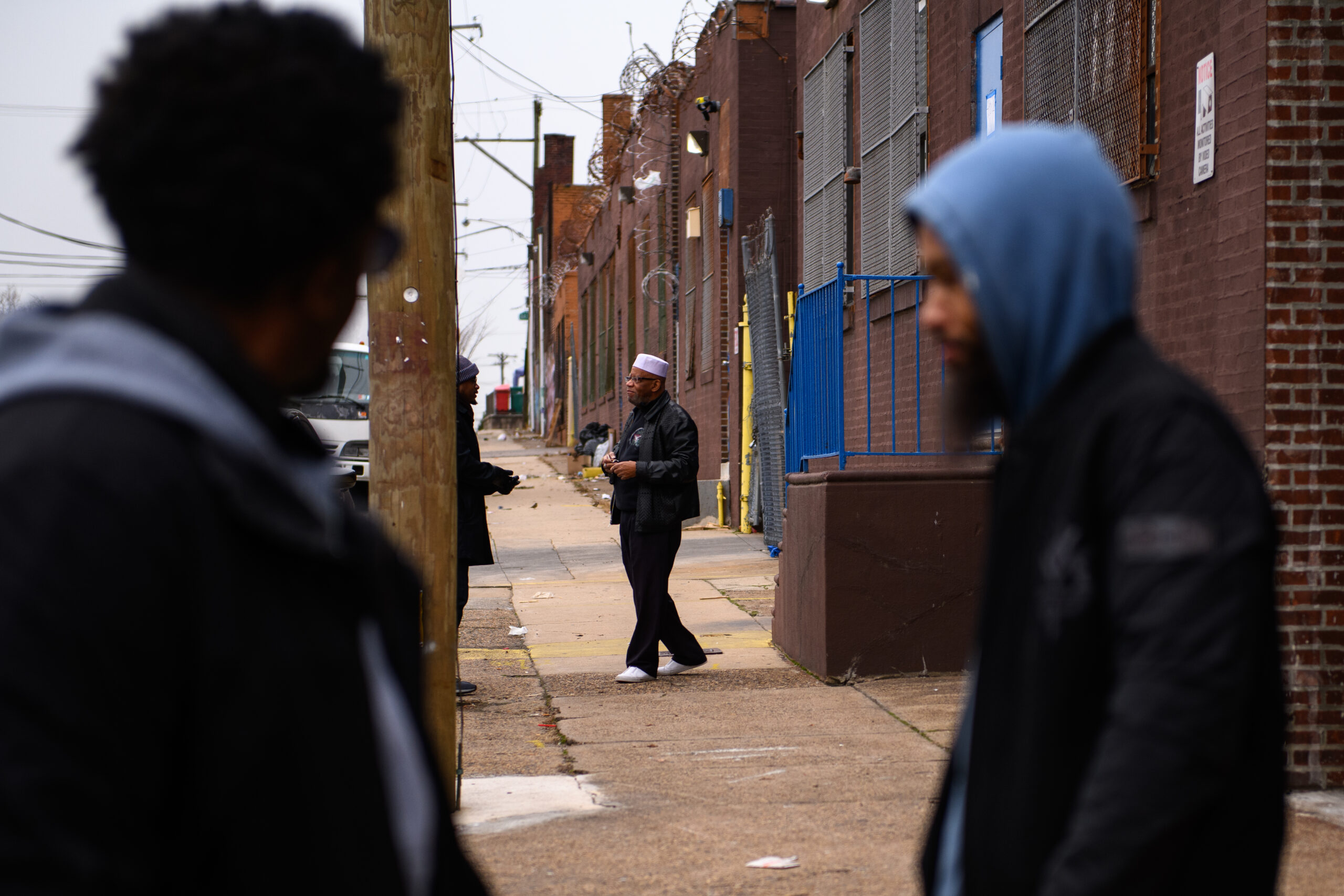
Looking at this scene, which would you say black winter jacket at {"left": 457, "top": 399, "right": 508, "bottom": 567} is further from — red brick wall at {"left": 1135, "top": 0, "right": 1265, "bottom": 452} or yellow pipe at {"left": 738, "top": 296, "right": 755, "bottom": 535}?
yellow pipe at {"left": 738, "top": 296, "right": 755, "bottom": 535}

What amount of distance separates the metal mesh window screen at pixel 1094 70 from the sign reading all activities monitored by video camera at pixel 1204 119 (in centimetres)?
64

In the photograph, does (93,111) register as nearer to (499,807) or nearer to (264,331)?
(264,331)

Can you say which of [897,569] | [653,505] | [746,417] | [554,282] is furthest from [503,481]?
[554,282]

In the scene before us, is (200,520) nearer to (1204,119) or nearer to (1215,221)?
(1215,221)

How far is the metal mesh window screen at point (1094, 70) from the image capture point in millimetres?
7293

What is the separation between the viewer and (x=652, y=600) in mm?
8820

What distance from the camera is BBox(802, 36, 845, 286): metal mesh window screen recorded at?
13719 millimetres

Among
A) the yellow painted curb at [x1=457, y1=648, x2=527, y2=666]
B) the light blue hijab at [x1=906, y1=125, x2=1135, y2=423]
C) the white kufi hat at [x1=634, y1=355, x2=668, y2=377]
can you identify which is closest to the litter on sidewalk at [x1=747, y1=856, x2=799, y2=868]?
the light blue hijab at [x1=906, y1=125, x2=1135, y2=423]

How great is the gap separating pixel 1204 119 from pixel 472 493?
182 inches

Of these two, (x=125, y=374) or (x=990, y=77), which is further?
(x=990, y=77)

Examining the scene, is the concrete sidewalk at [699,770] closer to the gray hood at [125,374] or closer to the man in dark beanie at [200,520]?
the man in dark beanie at [200,520]

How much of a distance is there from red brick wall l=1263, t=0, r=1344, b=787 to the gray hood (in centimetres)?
535

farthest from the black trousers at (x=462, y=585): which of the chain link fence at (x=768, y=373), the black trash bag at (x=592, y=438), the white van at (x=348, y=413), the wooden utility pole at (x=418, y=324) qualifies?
the black trash bag at (x=592, y=438)

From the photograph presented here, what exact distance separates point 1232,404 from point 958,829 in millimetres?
4641
